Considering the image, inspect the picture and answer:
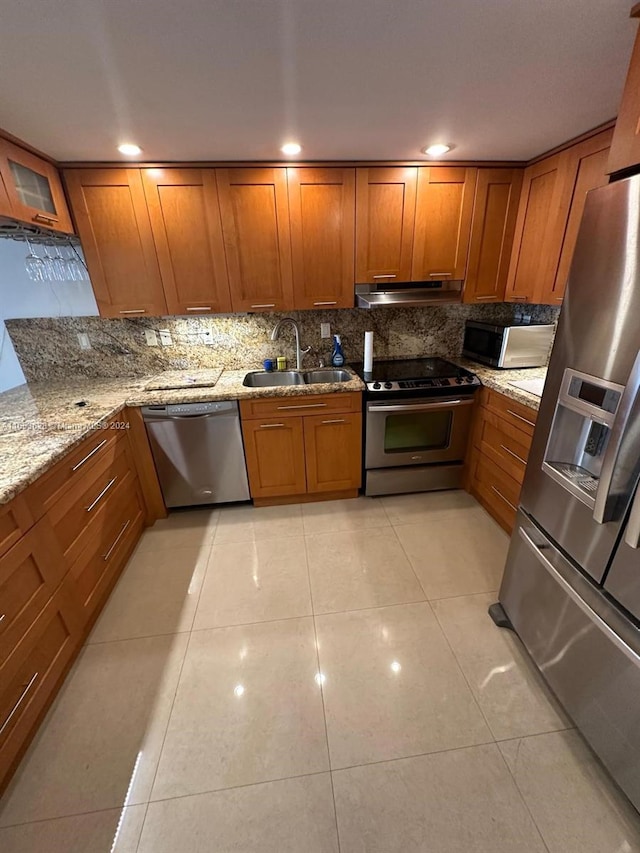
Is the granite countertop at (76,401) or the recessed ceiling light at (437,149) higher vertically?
the recessed ceiling light at (437,149)

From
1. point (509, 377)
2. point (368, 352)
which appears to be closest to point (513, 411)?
point (509, 377)

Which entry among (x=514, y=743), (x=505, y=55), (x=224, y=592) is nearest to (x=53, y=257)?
(x=224, y=592)

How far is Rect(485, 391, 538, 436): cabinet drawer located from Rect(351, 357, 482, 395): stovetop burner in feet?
0.59

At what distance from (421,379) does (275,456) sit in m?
1.16

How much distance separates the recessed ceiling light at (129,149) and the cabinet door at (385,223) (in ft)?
4.23

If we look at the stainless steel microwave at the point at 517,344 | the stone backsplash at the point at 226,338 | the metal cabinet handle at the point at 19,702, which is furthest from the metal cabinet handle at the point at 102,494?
the stainless steel microwave at the point at 517,344

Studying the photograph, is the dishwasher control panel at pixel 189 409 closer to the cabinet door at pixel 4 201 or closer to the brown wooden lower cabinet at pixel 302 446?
the brown wooden lower cabinet at pixel 302 446

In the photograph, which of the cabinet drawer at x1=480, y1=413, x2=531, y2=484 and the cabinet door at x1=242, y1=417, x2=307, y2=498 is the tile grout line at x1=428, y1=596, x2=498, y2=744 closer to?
the cabinet drawer at x1=480, y1=413, x2=531, y2=484

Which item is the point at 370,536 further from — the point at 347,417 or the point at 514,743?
the point at 514,743

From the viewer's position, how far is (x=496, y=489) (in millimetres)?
2270

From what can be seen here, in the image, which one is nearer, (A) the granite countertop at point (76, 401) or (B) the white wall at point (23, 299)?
(A) the granite countertop at point (76, 401)

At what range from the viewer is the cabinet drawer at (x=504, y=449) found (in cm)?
199

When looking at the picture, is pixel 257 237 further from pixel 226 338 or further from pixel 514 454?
pixel 514 454

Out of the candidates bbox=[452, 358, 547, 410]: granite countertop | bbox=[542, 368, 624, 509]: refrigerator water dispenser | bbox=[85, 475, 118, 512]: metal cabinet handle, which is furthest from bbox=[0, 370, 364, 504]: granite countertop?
bbox=[542, 368, 624, 509]: refrigerator water dispenser
